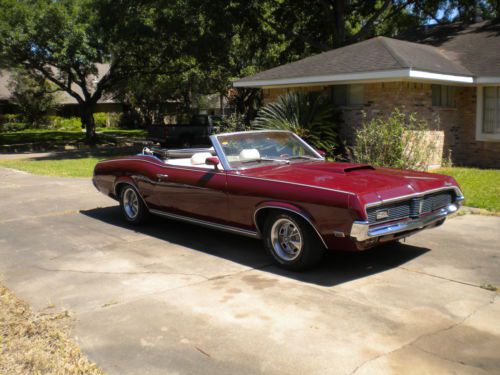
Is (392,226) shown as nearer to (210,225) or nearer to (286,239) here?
(286,239)

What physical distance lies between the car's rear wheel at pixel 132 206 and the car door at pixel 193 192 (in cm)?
54

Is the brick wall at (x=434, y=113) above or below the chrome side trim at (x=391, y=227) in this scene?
above

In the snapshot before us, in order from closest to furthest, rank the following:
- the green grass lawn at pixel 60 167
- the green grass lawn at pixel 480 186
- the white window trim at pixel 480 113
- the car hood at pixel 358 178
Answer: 1. the car hood at pixel 358 178
2. the green grass lawn at pixel 480 186
3. the white window trim at pixel 480 113
4. the green grass lawn at pixel 60 167

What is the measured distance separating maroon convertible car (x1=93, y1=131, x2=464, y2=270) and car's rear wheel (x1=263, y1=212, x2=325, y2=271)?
11 mm

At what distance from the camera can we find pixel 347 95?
1486cm

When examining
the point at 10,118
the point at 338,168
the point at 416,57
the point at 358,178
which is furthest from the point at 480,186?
the point at 10,118

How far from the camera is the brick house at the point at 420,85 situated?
13586 mm

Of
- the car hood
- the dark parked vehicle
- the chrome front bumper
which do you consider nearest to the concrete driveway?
the chrome front bumper

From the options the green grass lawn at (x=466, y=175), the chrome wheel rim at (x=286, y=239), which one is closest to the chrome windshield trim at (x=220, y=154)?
the chrome wheel rim at (x=286, y=239)

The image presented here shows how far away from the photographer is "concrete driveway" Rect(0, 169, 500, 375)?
378 cm

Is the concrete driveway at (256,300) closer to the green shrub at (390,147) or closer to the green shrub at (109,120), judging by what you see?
the green shrub at (390,147)

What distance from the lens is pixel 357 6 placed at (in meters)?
23.1

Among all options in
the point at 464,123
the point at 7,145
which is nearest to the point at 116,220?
the point at 464,123

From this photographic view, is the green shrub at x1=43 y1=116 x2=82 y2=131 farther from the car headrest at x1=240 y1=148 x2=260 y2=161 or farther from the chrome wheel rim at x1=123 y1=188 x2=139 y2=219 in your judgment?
the car headrest at x1=240 y1=148 x2=260 y2=161
